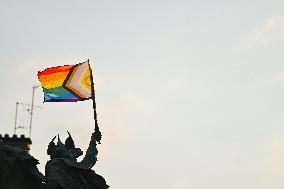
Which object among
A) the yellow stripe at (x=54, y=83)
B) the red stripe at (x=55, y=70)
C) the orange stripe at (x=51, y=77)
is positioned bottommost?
the yellow stripe at (x=54, y=83)

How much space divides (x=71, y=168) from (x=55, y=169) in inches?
16.0

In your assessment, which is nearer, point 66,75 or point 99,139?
point 99,139

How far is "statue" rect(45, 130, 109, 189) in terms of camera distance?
52.1ft

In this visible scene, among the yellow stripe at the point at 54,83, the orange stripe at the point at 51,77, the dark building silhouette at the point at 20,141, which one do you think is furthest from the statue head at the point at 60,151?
the dark building silhouette at the point at 20,141

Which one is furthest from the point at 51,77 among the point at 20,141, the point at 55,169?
the point at 20,141

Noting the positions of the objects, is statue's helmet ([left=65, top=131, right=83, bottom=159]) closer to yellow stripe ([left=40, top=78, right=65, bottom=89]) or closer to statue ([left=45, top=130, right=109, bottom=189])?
statue ([left=45, top=130, right=109, bottom=189])

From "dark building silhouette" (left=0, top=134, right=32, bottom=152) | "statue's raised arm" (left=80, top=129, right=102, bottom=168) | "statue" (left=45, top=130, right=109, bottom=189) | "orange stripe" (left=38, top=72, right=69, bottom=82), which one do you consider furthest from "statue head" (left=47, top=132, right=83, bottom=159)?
"dark building silhouette" (left=0, top=134, right=32, bottom=152)

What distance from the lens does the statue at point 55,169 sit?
15.3m

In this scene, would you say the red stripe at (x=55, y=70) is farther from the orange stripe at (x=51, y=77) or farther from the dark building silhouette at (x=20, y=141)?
the dark building silhouette at (x=20, y=141)

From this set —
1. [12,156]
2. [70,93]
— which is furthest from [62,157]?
[70,93]

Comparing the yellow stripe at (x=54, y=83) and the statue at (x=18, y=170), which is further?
the yellow stripe at (x=54, y=83)

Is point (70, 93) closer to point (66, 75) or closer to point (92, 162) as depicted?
point (66, 75)

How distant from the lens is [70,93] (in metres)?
19.1

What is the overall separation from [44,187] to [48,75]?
4230 mm
